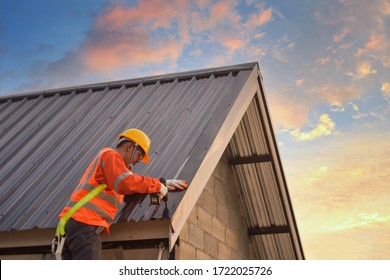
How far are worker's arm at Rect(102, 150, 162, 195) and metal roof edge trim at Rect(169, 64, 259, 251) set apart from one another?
1.27 feet

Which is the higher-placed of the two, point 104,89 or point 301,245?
point 104,89

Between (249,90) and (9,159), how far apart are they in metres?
3.76

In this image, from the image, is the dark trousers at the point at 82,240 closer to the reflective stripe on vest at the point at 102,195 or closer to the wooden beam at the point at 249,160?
the reflective stripe on vest at the point at 102,195

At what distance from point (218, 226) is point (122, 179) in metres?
3.53

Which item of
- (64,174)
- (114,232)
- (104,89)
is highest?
(104,89)

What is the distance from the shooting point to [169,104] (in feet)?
30.7

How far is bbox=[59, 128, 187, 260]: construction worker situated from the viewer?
239 inches

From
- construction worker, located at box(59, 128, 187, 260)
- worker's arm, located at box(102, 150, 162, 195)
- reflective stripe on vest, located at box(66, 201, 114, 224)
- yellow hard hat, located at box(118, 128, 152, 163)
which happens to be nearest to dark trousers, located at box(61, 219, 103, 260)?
construction worker, located at box(59, 128, 187, 260)

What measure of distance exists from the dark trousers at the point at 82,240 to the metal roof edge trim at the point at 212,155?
76 cm

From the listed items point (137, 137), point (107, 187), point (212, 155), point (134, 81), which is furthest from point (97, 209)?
point (134, 81)

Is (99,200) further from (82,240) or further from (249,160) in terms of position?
(249,160)

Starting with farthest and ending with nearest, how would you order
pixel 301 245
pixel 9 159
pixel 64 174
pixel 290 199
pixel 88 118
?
pixel 301 245 < pixel 290 199 < pixel 88 118 < pixel 9 159 < pixel 64 174
